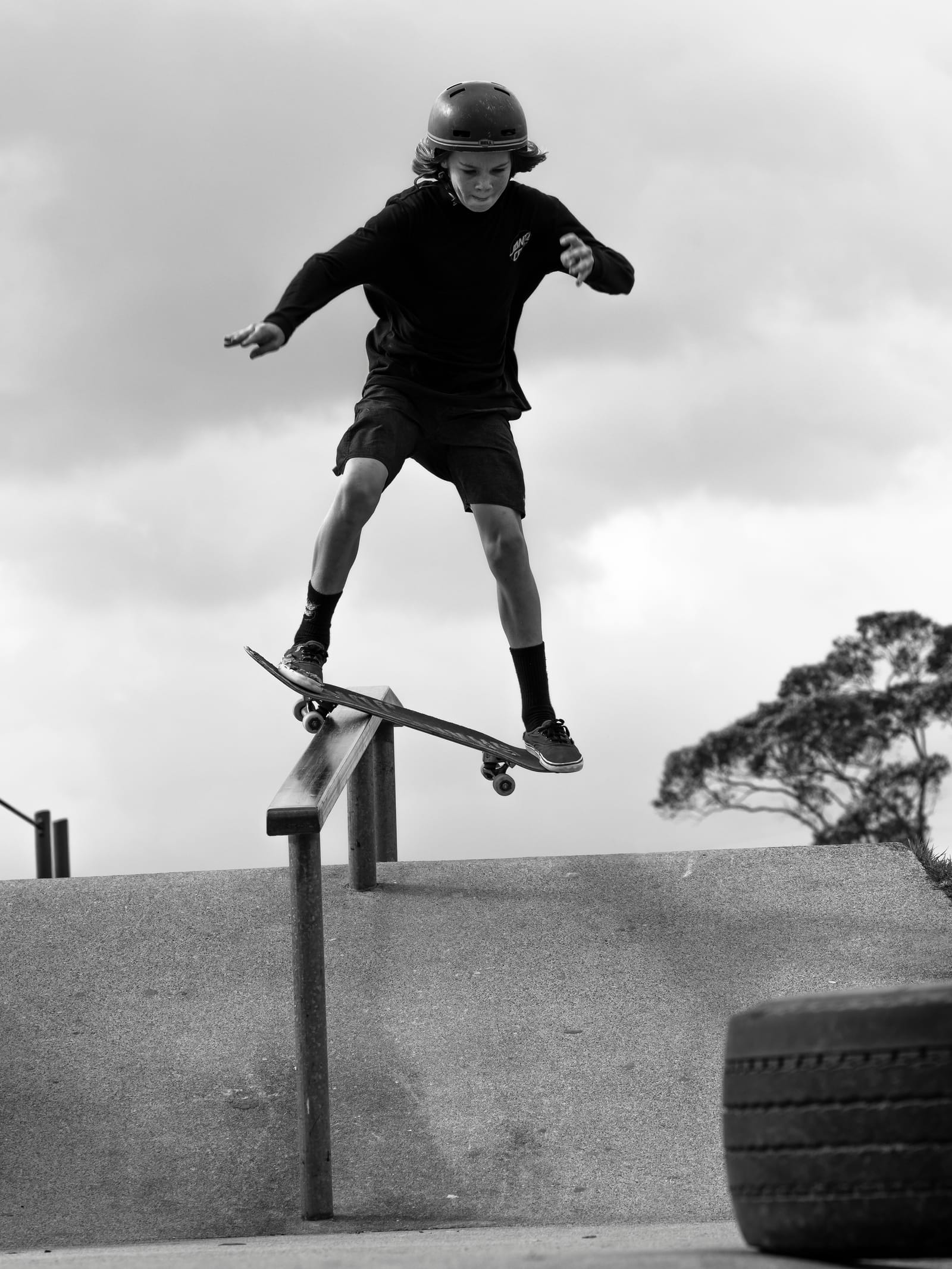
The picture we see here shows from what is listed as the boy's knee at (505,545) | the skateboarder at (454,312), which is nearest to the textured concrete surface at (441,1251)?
the skateboarder at (454,312)

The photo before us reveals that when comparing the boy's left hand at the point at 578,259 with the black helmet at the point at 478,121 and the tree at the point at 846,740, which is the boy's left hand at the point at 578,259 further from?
the tree at the point at 846,740

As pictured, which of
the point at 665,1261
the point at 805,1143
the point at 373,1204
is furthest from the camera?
the point at 373,1204

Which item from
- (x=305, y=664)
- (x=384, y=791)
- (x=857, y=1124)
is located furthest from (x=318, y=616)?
(x=857, y=1124)

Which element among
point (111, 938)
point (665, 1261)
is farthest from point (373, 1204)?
point (665, 1261)

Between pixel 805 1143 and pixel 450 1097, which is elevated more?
pixel 805 1143

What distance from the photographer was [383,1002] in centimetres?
613

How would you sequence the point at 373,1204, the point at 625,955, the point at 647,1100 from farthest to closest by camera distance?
the point at 625,955, the point at 647,1100, the point at 373,1204

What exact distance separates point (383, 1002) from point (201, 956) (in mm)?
1015

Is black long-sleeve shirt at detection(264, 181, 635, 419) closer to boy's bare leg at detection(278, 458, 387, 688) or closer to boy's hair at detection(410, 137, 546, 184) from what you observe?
boy's hair at detection(410, 137, 546, 184)

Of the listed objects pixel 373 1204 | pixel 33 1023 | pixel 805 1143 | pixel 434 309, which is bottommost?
pixel 373 1204

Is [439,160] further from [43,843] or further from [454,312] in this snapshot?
[43,843]

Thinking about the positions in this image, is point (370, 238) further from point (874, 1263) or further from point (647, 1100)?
point (874, 1263)

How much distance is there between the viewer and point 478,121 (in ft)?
18.4

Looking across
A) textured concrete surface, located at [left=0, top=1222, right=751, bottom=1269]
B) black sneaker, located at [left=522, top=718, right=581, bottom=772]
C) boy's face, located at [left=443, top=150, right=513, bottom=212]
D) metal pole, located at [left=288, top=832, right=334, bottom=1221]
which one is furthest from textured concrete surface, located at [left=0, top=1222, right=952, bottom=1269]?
boy's face, located at [left=443, top=150, right=513, bottom=212]
